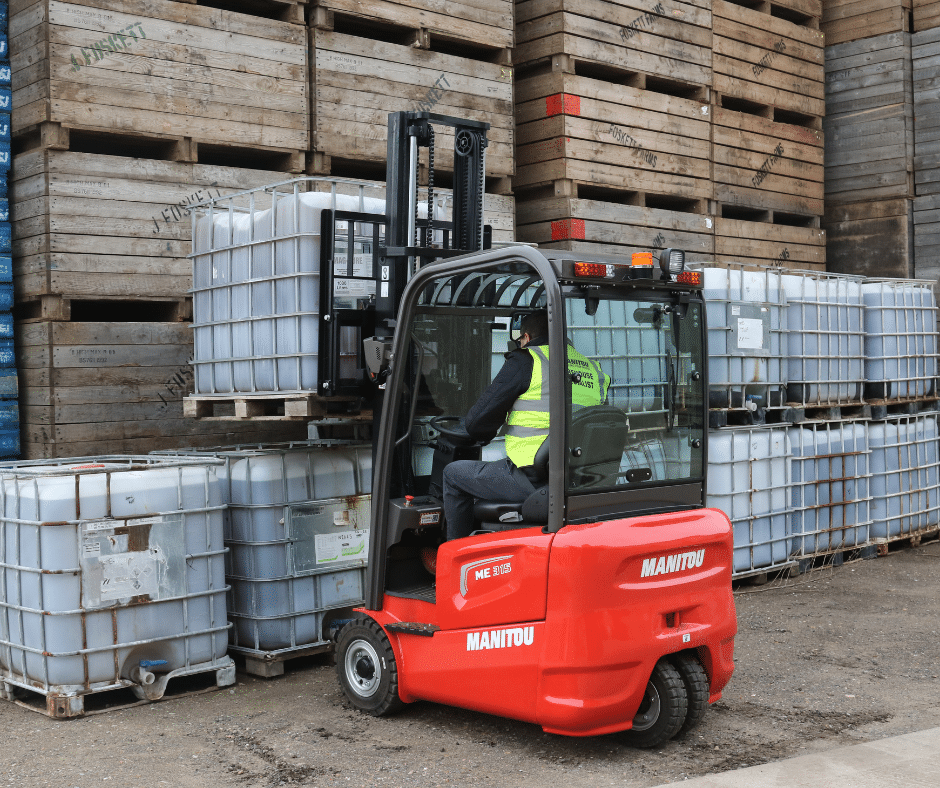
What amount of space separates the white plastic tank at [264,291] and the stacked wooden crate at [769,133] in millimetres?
4431

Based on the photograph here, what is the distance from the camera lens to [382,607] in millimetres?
4703

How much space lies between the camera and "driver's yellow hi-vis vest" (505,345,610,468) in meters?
3.95

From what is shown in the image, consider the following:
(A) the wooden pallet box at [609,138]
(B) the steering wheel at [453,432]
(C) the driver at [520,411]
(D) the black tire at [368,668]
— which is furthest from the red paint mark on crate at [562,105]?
(D) the black tire at [368,668]

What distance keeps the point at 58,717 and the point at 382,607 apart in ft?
4.78

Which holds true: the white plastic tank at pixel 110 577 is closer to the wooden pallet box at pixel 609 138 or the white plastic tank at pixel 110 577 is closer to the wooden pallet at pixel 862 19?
the wooden pallet box at pixel 609 138

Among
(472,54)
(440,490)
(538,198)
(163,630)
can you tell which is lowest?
(163,630)

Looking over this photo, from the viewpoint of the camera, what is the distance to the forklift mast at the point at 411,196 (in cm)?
498

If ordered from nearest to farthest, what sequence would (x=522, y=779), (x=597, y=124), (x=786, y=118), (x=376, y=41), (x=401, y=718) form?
1. (x=522, y=779)
2. (x=401, y=718)
3. (x=376, y=41)
4. (x=597, y=124)
5. (x=786, y=118)

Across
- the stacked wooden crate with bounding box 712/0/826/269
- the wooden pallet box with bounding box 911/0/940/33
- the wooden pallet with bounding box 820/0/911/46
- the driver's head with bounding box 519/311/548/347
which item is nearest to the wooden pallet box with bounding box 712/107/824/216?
the stacked wooden crate with bounding box 712/0/826/269

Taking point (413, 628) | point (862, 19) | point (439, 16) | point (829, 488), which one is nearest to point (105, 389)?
point (413, 628)

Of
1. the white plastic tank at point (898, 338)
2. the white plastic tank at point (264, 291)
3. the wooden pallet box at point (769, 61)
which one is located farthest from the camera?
the wooden pallet box at point (769, 61)

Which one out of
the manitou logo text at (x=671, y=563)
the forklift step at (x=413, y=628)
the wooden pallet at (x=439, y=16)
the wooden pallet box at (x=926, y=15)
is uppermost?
the wooden pallet box at (x=926, y=15)

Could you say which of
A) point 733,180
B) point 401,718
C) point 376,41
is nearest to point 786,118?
point 733,180

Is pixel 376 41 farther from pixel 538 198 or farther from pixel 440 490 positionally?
pixel 440 490
